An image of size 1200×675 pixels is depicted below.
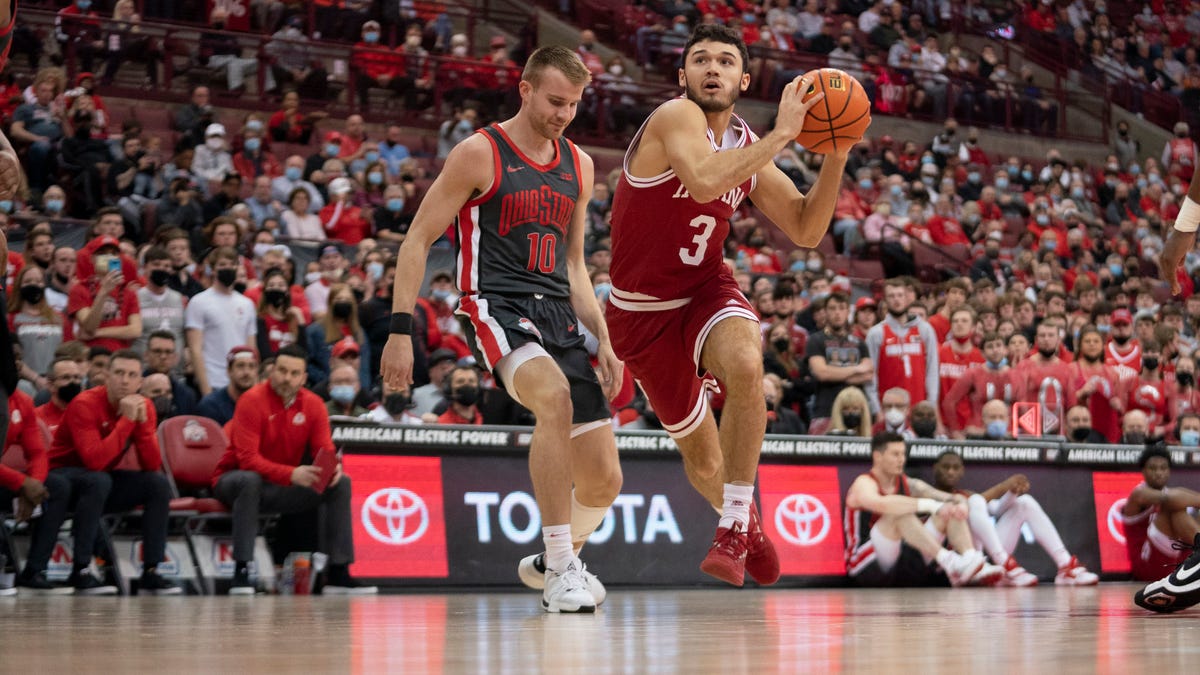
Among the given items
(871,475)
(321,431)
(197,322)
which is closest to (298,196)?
(197,322)

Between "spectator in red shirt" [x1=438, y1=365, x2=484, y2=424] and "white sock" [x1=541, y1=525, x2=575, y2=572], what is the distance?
14.8 ft

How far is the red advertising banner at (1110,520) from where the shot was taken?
13.1 meters

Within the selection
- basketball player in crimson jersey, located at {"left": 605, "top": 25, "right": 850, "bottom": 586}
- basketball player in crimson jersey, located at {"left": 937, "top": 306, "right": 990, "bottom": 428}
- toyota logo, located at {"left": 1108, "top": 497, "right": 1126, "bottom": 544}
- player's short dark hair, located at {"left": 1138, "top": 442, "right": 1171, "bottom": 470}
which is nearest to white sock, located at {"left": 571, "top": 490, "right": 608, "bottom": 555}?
basketball player in crimson jersey, located at {"left": 605, "top": 25, "right": 850, "bottom": 586}

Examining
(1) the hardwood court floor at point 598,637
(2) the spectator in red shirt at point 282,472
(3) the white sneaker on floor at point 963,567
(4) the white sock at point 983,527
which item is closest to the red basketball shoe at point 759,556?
(1) the hardwood court floor at point 598,637

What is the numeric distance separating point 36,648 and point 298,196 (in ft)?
35.4

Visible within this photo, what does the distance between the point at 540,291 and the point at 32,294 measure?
19.6ft

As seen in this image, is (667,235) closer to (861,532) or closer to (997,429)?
(861,532)

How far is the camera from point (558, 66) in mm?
7184

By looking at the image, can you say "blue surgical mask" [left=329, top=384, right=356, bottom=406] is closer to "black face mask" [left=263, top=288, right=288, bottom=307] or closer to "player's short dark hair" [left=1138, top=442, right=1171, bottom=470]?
"black face mask" [left=263, top=288, right=288, bottom=307]

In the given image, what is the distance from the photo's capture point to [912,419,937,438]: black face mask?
12.8 metres

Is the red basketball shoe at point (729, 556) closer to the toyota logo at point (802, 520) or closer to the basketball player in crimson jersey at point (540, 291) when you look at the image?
the basketball player in crimson jersey at point (540, 291)

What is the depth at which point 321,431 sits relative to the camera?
10242 millimetres

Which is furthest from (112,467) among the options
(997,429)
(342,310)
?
(997,429)

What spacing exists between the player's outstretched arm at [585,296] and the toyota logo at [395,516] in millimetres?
3309
